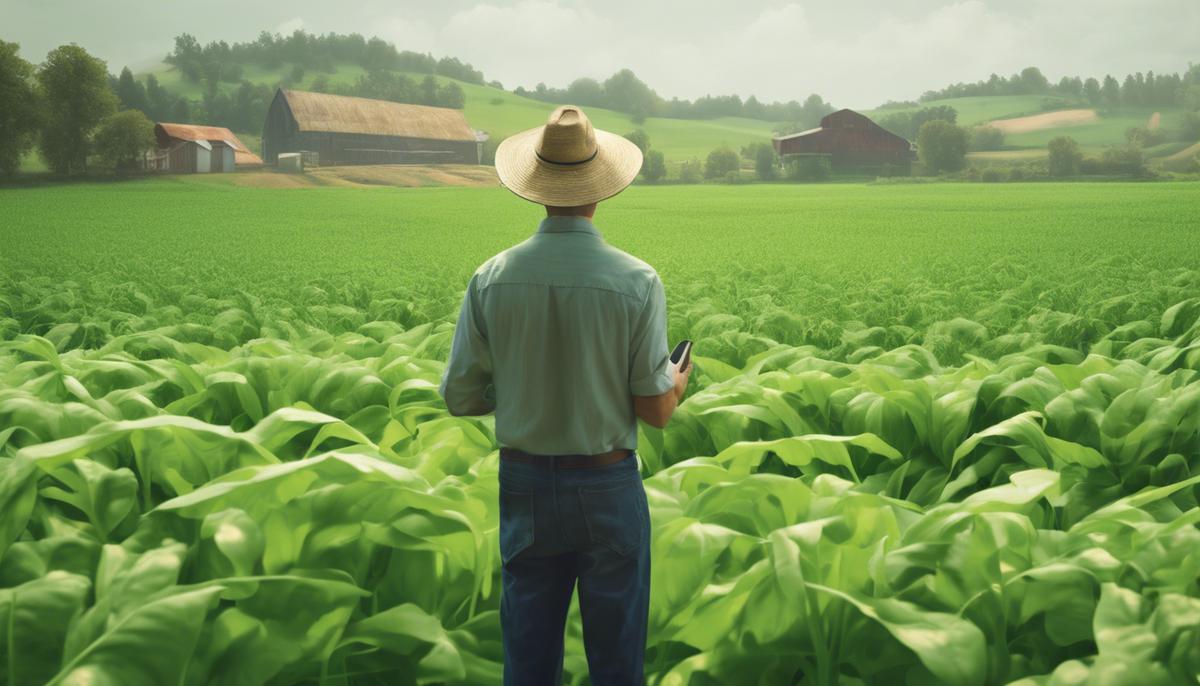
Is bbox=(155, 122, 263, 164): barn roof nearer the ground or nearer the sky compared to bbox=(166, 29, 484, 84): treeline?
nearer the ground

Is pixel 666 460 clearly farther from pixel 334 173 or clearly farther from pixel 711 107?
pixel 711 107

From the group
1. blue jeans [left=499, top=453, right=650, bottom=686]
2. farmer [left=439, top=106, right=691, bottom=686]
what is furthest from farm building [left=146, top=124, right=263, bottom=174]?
blue jeans [left=499, top=453, right=650, bottom=686]

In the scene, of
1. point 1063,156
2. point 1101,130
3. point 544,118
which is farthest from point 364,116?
point 1101,130

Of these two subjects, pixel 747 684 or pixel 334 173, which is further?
pixel 334 173

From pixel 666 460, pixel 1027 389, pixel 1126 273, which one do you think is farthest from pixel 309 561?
pixel 1126 273

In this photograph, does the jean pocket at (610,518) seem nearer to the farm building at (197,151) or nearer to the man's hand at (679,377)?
the man's hand at (679,377)

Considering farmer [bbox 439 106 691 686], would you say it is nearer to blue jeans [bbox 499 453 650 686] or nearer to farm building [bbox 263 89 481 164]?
blue jeans [bbox 499 453 650 686]

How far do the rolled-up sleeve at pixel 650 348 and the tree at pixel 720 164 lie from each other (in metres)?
32.1

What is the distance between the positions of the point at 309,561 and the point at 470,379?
482 millimetres

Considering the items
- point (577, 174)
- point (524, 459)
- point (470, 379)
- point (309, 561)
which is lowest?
point (309, 561)

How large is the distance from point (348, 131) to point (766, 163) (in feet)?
44.3

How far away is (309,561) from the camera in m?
2.02

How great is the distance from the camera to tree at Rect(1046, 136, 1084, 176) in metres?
25.8

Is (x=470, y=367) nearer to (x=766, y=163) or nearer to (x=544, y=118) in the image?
(x=766, y=163)
